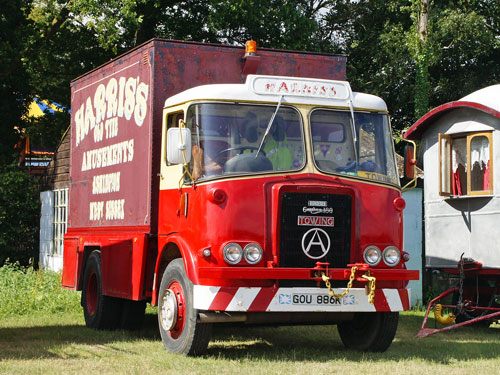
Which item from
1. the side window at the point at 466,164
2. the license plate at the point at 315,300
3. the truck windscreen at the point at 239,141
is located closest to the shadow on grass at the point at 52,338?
the license plate at the point at 315,300

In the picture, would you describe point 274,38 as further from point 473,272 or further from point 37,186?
point 473,272

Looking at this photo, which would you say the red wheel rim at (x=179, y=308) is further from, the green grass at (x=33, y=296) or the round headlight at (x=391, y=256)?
the green grass at (x=33, y=296)

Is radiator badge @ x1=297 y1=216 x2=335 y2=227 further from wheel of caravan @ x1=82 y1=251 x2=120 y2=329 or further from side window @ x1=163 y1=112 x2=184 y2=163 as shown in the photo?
wheel of caravan @ x1=82 y1=251 x2=120 y2=329

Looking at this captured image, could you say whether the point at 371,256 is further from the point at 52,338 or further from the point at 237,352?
the point at 52,338

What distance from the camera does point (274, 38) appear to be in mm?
26719

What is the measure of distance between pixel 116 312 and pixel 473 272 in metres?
5.25

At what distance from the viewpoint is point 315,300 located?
8.92m

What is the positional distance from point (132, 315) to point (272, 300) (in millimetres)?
3881

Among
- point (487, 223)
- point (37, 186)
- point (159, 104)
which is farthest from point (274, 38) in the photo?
point (159, 104)

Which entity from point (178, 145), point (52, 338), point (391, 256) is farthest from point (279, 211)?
point (52, 338)

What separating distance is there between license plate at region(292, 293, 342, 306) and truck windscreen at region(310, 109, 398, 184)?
136 centimetres

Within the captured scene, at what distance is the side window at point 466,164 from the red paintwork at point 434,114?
1.30 feet

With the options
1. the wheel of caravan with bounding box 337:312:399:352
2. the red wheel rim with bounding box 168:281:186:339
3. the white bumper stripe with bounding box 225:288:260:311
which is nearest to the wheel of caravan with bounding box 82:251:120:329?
the red wheel rim with bounding box 168:281:186:339

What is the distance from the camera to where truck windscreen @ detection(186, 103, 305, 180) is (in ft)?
29.8
